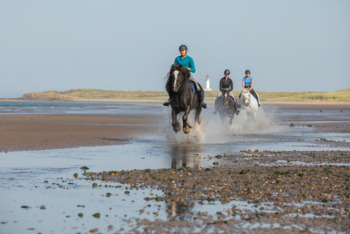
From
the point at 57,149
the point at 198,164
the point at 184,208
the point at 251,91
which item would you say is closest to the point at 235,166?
the point at 198,164

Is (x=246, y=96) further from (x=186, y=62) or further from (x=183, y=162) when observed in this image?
(x=183, y=162)

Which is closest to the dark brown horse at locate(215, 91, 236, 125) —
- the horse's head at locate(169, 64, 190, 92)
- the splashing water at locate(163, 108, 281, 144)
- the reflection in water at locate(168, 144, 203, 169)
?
the splashing water at locate(163, 108, 281, 144)

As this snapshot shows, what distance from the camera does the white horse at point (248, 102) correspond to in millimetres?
21219

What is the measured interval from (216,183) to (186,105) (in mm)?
6246

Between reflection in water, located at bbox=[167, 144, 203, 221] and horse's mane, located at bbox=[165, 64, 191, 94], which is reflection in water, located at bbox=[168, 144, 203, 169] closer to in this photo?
reflection in water, located at bbox=[167, 144, 203, 221]

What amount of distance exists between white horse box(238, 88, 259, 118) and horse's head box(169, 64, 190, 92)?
831 centimetres

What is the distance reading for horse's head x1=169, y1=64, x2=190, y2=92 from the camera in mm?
12797

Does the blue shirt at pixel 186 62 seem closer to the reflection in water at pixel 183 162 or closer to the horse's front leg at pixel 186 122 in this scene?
the horse's front leg at pixel 186 122

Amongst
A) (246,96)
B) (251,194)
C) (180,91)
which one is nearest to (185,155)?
(180,91)

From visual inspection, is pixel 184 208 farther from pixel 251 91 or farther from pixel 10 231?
pixel 251 91

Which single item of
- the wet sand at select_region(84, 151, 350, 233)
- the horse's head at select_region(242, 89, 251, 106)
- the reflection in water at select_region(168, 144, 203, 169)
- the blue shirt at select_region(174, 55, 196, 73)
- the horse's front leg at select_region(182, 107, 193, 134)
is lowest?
the reflection in water at select_region(168, 144, 203, 169)

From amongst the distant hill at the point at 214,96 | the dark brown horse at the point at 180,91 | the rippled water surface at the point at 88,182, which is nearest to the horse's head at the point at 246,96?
the rippled water surface at the point at 88,182

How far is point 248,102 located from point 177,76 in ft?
29.7

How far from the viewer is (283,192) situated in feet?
22.7
